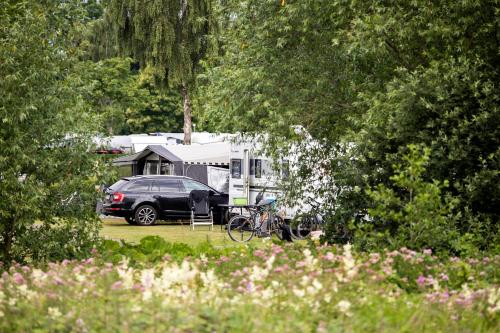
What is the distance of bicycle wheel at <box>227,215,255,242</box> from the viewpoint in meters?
21.1

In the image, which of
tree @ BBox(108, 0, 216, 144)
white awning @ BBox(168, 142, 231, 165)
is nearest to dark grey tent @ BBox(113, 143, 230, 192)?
white awning @ BBox(168, 142, 231, 165)

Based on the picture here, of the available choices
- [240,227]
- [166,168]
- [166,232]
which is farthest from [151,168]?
[240,227]

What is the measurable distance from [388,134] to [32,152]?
163 inches

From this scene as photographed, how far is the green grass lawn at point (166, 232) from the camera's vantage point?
21550 millimetres

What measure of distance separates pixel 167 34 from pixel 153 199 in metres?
13.7

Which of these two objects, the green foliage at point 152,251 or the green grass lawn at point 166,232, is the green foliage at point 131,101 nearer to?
the green grass lawn at point 166,232

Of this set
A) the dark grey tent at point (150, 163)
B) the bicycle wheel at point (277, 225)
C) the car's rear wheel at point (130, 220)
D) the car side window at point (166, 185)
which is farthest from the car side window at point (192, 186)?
the bicycle wheel at point (277, 225)

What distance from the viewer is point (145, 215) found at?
26859mm

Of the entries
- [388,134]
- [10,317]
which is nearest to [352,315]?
[10,317]

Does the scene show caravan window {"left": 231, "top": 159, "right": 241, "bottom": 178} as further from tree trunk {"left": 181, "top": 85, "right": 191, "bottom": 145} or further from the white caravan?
tree trunk {"left": 181, "top": 85, "right": 191, "bottom": 145}

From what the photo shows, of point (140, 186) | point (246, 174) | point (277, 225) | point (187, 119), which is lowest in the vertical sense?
point (277, 225)

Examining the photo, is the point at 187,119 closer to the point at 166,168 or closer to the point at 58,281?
the point at 166,168

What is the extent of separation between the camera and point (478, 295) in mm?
6250

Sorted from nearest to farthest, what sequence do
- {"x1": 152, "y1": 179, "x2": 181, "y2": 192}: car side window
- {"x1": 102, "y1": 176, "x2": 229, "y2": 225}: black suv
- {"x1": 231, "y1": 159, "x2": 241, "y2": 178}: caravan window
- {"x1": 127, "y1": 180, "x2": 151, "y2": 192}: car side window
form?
1. {"x1": 102, "y1": 176, "x2": 229, "y2": 225}: black suv
2. {"x1": 231, "y1": 159, "x2": 241, "y2": 178}: caravan window
3. {"x1": 127, "y1": 180, "x2": 151, "y2": 192}: car side window
4. {"x1": 152, "y1": 179, "x2": 181, "y2": 192}: car side window
